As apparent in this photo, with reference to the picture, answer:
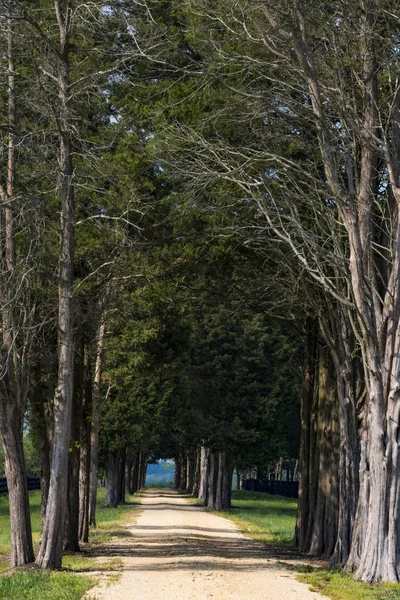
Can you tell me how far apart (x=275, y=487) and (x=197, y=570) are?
68.4 metres

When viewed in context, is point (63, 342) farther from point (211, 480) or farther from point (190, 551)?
point (211, 480)

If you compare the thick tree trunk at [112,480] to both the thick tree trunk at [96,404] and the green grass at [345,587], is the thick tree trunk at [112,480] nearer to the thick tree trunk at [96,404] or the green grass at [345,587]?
the thick tree trunk at [96,404]

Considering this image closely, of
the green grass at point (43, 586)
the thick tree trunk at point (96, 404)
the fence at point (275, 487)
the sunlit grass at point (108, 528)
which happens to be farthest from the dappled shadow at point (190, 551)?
the fence at point (275, 487)

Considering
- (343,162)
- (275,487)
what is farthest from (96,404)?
(275,487)

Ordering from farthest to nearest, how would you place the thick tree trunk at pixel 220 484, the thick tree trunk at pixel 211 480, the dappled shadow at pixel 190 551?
the thick tree trunk at pixel 211 480 < the thick tree trunk at pixel 220 484 < the dappled shadow at pixel 190 551

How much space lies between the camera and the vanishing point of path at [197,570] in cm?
1390

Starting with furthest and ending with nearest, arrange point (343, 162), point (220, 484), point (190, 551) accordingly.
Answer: point (220, 484), point (190, 551), point (343, 162)

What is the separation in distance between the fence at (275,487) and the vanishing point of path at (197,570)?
162 ft

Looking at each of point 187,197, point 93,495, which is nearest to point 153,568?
point 187,197

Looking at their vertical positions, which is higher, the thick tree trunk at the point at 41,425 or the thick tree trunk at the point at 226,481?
the thick tree trunk at the point at 41,425

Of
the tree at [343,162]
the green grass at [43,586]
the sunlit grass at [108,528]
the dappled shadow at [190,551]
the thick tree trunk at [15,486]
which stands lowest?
the sunlit grass at [108,528]

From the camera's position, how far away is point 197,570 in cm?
1695

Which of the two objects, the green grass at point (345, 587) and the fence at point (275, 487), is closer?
the green grass at point (345, 587)

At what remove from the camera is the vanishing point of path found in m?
13.9
